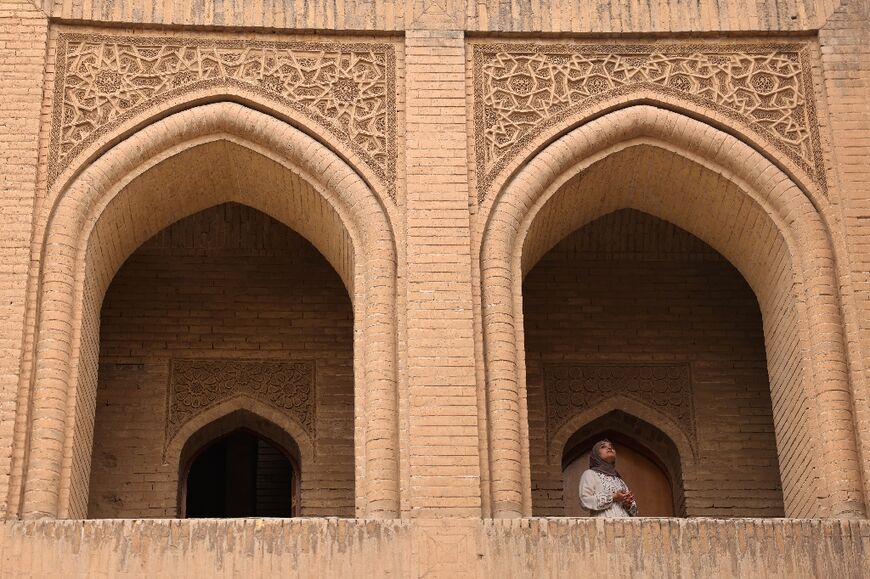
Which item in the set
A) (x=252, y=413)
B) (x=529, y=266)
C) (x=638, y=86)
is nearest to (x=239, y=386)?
(x=252, y=413)

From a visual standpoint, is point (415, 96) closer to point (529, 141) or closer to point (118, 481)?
point (529, 141)

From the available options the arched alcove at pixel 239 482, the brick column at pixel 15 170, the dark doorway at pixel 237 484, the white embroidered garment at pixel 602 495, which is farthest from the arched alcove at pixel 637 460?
the dark doorway at pixel 237 484

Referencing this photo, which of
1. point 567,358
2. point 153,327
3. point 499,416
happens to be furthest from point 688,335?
point 153,327

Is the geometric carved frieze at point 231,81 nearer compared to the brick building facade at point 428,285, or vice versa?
the brick building facade at point 428,285

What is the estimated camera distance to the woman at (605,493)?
31.0 ft

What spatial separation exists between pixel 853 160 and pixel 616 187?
50.6 inches

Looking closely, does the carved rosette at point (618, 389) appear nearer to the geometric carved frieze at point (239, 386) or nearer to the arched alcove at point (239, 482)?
the geometric carved frieze at point (239, 386)

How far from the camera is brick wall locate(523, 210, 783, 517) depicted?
10.9m

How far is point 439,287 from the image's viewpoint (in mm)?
9469

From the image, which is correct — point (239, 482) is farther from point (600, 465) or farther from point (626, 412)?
point (600, 465)

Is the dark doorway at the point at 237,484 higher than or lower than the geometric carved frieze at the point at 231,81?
lower

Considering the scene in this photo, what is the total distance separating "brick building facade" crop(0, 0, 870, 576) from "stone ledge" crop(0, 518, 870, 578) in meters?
0.01

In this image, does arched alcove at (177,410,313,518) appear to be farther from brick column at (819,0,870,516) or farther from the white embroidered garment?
brick column at (819,0,870,516)

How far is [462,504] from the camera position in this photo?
8.93 metres
